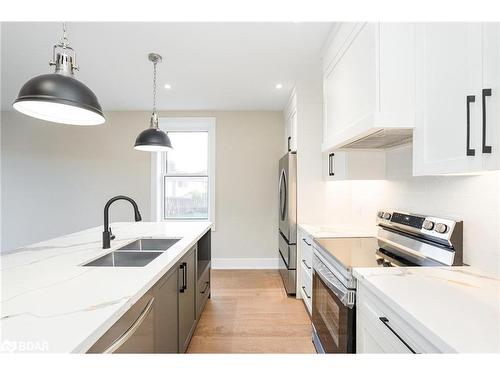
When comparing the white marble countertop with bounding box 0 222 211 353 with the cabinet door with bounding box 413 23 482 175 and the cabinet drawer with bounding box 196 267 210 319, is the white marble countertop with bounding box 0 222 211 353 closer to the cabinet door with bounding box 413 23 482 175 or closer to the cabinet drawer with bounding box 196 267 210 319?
the cabinet drawer with bounding box 196 267 210 319

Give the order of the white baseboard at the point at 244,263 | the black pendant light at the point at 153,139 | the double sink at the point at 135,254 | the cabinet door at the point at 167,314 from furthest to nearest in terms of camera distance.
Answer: the white baseboard at the point at 244,263 → the black pendant light at the point at 153,139 → the double sink at the point at 135,254 → the cabinet door at the point at 167,314

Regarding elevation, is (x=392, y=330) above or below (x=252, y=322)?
above

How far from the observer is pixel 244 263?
4.05 m

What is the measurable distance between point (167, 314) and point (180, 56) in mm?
2261

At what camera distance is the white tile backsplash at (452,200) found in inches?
46.7

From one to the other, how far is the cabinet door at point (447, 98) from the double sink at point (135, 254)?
175 cm

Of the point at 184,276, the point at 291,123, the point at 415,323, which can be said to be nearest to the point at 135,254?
the point at 184,276

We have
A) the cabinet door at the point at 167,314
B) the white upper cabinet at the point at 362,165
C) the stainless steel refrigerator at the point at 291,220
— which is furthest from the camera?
the stainless steel refrigerator at the point at 291,220

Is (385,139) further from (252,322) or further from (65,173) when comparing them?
(65,173)

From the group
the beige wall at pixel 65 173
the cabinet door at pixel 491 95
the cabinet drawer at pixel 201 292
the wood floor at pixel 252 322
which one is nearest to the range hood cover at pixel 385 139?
the cabinet door at pixel 491 95

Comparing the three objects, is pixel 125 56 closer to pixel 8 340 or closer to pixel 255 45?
pixel 255 45

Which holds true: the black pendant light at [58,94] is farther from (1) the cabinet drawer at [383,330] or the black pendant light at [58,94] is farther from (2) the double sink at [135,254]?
(1) the cabinet drawer at [383,330]

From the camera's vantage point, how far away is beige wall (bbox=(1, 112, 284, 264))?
4066mm

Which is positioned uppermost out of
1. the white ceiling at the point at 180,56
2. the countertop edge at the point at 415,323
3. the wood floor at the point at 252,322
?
the white ceiling at the point at 180,56
